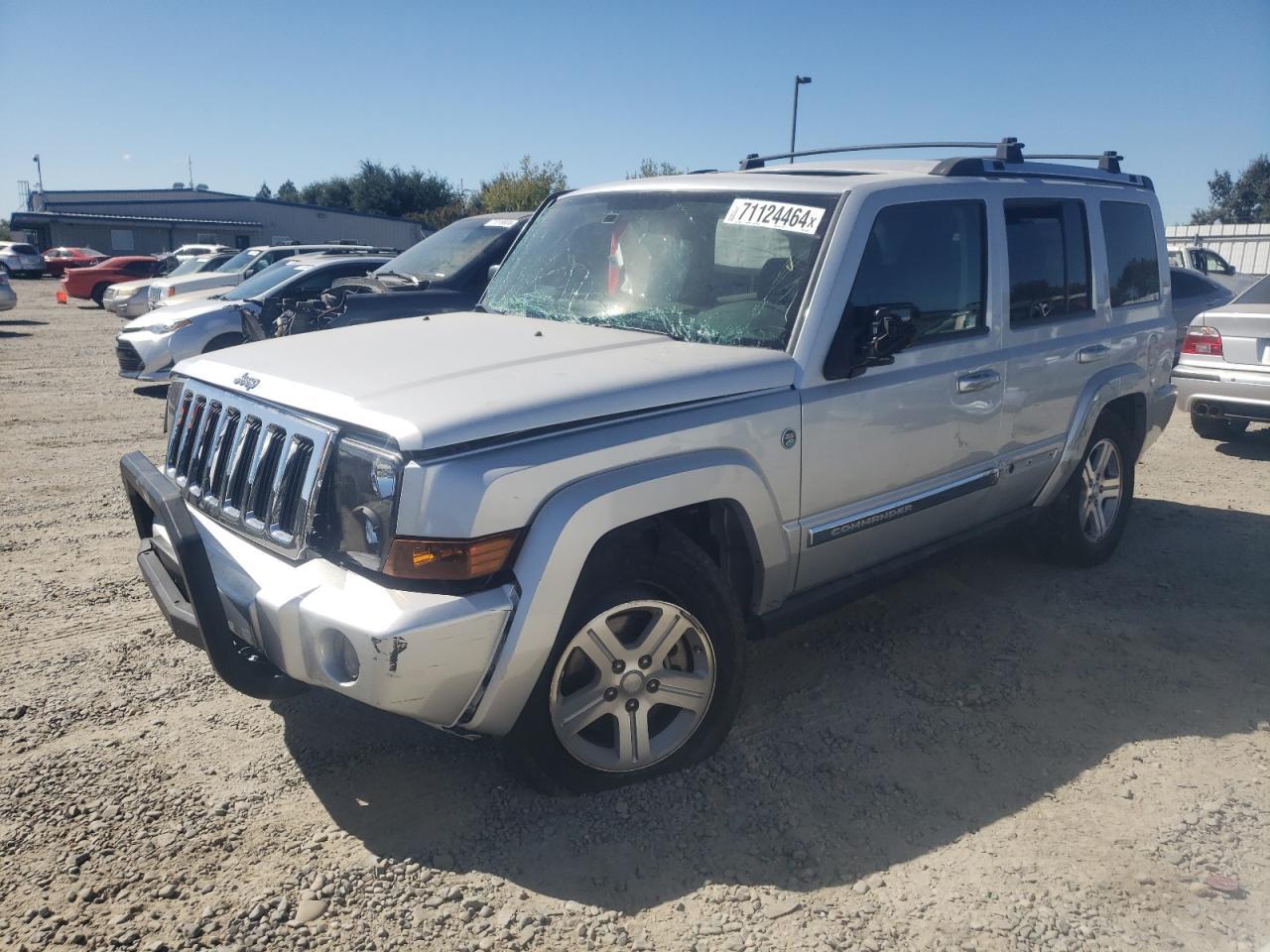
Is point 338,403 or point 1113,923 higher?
point 338,403

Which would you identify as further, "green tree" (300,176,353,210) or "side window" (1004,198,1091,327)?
"green tree" (300,176,353,210)

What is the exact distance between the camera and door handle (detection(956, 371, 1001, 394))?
3977 millimetres

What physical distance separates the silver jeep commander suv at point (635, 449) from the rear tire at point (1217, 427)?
5.18m

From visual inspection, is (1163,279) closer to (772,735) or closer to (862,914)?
(772,735)

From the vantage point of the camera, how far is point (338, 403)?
278 cm

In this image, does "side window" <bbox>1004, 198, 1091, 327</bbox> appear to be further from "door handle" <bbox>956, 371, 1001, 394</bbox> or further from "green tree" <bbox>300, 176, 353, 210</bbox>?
"green tree" <bbox>300, 176, 353, 210</bbox>

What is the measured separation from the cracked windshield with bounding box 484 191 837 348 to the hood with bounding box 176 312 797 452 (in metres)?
0.15

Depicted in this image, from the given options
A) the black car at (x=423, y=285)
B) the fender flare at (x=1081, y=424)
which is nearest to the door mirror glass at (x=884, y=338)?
the fender flare at (x=1081, y=424)

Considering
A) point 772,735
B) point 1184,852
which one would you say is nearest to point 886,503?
point 772,735

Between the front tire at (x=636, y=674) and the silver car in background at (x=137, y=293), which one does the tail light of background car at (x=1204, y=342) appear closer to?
the front tire at (x=636, y=674)

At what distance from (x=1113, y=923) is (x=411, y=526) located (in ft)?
7.15

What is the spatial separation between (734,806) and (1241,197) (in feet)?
262

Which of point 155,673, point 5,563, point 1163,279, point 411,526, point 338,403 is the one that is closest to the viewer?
point 411,526

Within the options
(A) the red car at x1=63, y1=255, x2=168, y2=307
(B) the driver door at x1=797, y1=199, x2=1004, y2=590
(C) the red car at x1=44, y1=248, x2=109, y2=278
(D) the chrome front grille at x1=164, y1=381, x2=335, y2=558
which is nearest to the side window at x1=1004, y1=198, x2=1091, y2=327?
(B) the driver door at x1=797, y1=199, x2=1004, y2=590
